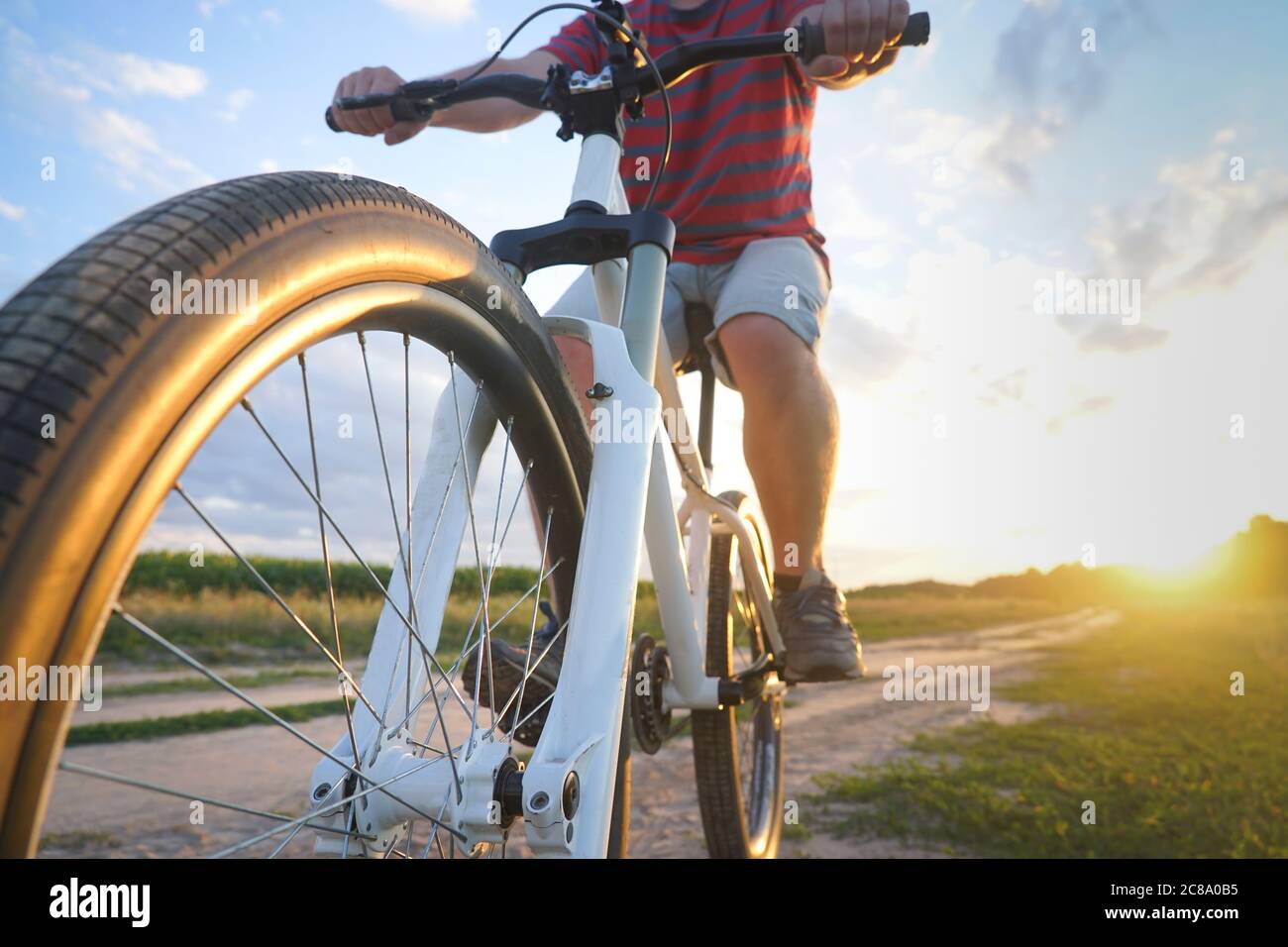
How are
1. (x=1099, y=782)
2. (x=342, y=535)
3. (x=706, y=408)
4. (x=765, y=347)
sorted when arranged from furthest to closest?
1. (x=1099, y=782)
2. (x=706, y=408)
3. (x=765, y=347)
4. (x=342, y=535)

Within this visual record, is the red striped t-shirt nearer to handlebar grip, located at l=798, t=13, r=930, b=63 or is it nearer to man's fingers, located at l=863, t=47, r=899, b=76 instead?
man's fingers, located at l=863, t=47, r=899, b=76

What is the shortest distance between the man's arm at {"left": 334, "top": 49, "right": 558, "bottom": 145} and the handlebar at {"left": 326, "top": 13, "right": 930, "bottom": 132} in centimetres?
3

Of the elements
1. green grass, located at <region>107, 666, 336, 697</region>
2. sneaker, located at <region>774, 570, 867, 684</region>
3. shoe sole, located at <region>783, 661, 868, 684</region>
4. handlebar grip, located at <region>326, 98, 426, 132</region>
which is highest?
handlebar grip, located at <region>326, 98, 426, 132</region>

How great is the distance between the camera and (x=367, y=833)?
3.52ft

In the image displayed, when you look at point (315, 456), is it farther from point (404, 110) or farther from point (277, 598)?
point (404, 110)

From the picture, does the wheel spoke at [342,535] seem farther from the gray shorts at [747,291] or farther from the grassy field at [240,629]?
the grassy field at [240,629]

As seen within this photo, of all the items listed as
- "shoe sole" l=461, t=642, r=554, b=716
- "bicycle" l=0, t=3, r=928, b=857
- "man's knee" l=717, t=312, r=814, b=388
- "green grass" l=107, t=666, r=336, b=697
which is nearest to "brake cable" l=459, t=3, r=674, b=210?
"bicycle" l=0, t=3, r=928, b=857

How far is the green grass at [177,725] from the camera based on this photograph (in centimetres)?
325

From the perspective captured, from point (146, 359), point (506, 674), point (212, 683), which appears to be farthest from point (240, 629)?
Answer: point (146, 359)

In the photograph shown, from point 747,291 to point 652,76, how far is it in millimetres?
682

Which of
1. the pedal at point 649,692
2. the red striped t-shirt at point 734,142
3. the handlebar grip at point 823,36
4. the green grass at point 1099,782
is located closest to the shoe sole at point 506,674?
the pedal at point 649,692

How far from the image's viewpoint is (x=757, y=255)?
7.42 ft

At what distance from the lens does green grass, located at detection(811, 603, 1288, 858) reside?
2658 millimetres

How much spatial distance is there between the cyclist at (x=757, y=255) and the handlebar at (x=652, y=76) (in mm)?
351
